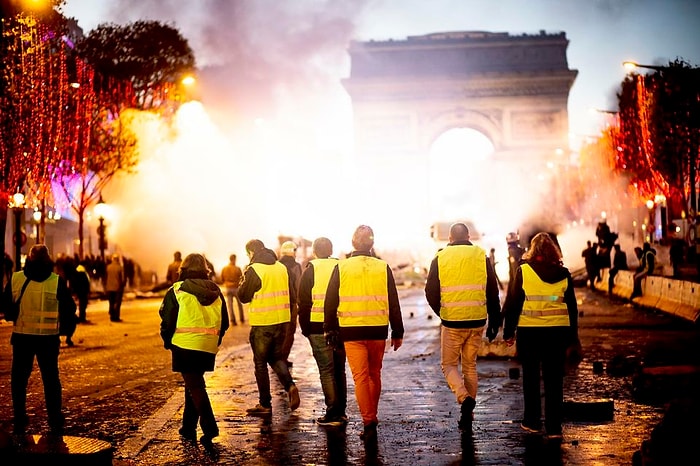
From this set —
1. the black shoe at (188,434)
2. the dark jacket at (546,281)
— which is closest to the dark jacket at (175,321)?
the black shoe at (188,434)

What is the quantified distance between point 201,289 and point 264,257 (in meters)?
1.85

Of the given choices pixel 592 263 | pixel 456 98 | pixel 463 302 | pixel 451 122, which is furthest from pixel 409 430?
pixel 451 122

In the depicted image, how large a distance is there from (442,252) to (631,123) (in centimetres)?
4623

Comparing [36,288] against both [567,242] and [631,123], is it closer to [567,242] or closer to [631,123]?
[631,123]

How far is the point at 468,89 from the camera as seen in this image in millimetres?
67125

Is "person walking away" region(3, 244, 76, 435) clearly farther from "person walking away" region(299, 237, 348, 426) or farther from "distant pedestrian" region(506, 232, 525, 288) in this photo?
"distant pedestrian" region(506, 232, 525, 288)

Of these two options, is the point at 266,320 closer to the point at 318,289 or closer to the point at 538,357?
the point at 318,289

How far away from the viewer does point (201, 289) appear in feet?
29.4

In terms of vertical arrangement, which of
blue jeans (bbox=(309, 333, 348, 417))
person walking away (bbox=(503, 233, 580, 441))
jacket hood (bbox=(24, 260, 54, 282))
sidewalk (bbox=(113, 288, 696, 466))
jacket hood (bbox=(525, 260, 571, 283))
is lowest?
sidewalk (bbox=(113, 288, 696, 466))

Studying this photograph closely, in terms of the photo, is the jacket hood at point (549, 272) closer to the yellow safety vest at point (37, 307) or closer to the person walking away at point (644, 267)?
the yellow safety vest at point (37, 307)

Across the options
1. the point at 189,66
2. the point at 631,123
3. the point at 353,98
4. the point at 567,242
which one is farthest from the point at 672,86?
the point at 353,98

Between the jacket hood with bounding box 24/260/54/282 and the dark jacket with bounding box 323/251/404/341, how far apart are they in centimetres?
259

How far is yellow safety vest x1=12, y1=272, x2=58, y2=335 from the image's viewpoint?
387 inches

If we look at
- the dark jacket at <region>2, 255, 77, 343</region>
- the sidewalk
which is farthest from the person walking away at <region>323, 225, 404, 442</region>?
the dark jacket at <region>2, 255, 77, 343</region>
